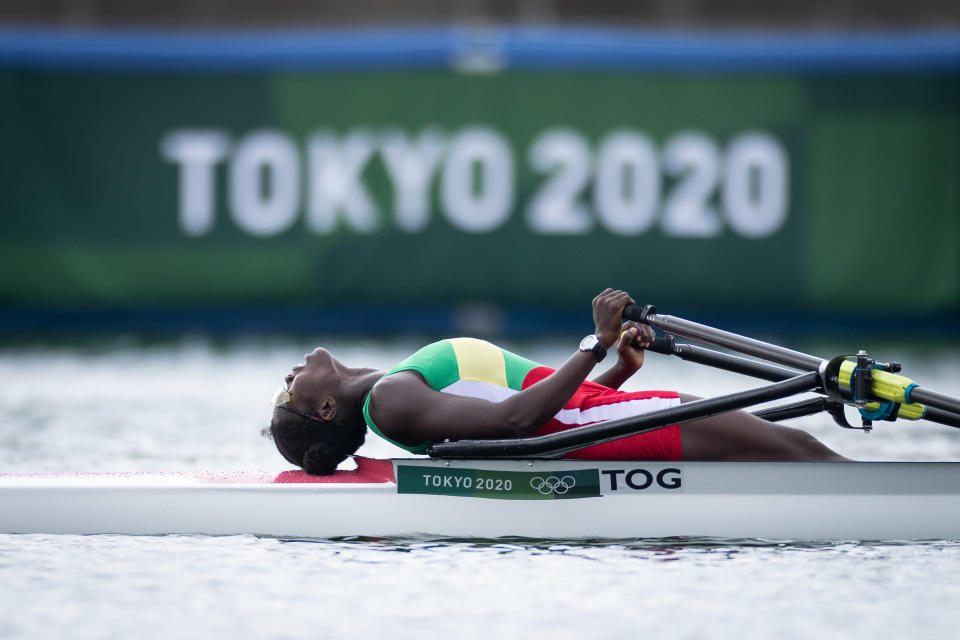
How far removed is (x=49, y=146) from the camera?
12320 mm

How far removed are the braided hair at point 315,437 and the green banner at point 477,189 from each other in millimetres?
7266

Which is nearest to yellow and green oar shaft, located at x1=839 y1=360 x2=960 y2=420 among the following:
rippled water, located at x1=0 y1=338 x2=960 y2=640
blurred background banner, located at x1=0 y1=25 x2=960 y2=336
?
rippled water, located at x1=0 y1=338 x2=960 y2=640

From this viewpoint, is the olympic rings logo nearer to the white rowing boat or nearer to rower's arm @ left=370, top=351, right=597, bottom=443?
the white rowing boat

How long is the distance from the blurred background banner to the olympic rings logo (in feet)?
24.2

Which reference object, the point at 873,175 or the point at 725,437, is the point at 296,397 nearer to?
the point at 725,437

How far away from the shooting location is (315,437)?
4.71 metres

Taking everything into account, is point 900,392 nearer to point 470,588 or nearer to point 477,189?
point 470,588

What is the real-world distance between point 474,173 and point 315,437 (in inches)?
300

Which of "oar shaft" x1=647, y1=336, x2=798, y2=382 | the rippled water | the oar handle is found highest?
the oar handle

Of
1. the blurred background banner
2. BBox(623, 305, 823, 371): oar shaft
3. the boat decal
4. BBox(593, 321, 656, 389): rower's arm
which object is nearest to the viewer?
the boat decal

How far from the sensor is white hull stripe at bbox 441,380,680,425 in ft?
15.0

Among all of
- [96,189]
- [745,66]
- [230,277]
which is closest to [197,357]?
[230,277]

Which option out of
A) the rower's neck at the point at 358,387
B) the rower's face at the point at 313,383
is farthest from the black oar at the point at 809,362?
the rower's face at the point at 313,383

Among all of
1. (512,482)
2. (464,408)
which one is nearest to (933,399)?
(512,482)
